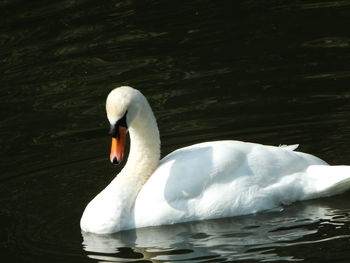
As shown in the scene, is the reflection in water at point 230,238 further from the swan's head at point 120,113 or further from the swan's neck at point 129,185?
the swan's head at point 120,113

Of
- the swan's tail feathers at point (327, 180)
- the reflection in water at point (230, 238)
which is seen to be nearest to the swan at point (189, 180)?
the swan's tail feathers at point (327, 180)

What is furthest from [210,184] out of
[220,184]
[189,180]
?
[189,180]

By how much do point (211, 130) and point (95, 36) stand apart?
16.4ft

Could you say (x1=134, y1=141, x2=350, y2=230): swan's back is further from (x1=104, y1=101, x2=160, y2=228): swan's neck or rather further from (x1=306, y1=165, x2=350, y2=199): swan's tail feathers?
(x1=104, y1=101, x2=160, y2=228): swan's neck

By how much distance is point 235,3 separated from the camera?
17859 mm

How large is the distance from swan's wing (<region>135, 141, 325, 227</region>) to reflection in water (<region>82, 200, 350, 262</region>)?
115 millimetres

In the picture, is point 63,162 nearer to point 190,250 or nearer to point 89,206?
point 89,206

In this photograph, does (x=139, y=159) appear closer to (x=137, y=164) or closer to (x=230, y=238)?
(x=137, y=164)

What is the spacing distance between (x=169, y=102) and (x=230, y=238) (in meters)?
4.37

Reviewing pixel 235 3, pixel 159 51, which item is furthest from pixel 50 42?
pixel 235 3

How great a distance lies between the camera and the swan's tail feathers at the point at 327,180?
Answer: 34.2 feet

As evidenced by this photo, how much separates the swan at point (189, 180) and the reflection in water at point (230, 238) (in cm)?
12

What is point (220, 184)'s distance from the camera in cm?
1027

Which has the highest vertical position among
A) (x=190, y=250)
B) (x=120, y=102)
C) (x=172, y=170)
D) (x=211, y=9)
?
(x=211, y=9)
